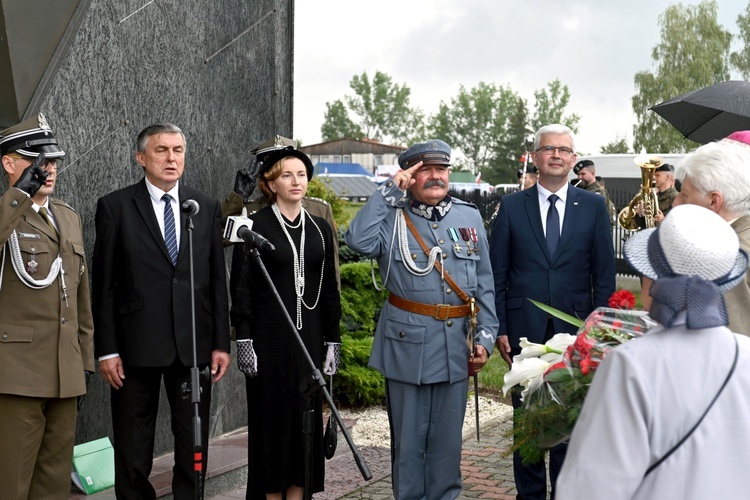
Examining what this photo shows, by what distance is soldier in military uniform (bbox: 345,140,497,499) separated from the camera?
17.3ft

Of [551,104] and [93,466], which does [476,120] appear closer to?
[551,104]

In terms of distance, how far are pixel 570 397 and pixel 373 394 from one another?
576cm

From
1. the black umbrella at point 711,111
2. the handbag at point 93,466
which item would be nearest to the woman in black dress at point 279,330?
the handbag at point 93,466

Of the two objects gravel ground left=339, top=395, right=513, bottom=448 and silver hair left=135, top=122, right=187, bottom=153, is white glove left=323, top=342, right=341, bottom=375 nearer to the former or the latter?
silver hair left=135, top=122, right=187, bottom=153

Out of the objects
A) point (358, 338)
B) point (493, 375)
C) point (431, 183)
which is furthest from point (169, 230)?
point (493, 375)

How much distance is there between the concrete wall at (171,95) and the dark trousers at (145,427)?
2.63 ft

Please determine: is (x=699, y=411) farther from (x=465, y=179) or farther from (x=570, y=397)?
(x=465, y=179)

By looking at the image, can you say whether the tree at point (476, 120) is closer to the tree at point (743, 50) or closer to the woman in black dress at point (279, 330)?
the tree at point (743, 50)

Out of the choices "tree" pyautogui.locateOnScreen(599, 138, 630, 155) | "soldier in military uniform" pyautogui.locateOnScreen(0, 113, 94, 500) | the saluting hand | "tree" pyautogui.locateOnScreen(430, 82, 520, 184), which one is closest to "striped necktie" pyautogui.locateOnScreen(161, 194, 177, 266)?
"soldier in military uniform" pyautogui.locateOnScreen(0, 113, 94, 500)

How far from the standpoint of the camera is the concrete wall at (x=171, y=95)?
5.98 m

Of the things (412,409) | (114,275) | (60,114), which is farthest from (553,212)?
(60,114)

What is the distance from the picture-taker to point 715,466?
232 cm

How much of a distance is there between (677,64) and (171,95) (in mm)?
49469

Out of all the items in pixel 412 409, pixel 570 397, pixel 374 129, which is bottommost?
pixel 412 409
